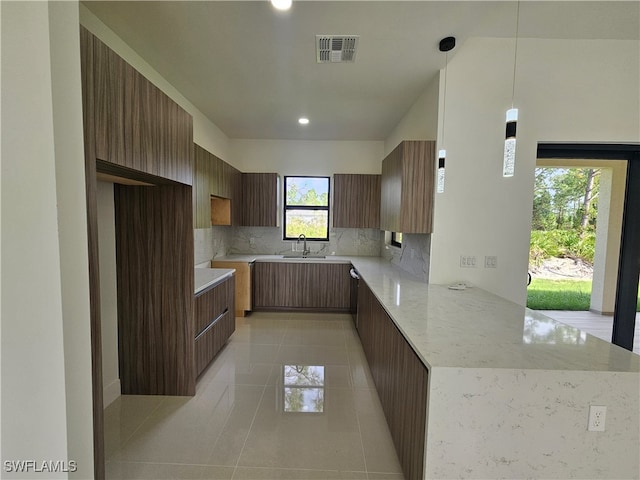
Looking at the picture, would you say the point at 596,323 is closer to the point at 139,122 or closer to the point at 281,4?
the point at 281,4

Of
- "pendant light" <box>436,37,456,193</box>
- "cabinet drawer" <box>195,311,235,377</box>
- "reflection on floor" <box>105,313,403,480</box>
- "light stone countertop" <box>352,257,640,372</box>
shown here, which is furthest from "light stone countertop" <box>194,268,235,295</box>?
"pendant light" <box>436,37,456,193</box>

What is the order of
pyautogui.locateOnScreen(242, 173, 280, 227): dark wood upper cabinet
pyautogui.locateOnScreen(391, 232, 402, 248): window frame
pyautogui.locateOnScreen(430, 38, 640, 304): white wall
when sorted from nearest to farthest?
pyautogui.locateOnScreen(430, 38, 640, 304): white wall < pyautogui.locateOnScreen(391, 232, 402, 248): window frame < pyautogui.locateOnScreen(242, 173, 280, 227): dark wood upper cabinet

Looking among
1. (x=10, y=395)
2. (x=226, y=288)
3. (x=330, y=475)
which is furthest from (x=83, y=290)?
(x=226, y=288)

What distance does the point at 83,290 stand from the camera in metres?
0.95

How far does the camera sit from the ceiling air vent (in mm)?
2126

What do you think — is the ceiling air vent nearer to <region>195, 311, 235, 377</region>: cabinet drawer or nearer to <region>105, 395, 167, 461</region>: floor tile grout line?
<region>195, 311, 235, 377</region>: cabinet drawer

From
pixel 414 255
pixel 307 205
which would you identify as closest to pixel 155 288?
pixel 414 255

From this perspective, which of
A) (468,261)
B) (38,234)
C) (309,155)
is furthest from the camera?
(309,155)

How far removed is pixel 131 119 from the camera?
1542mm

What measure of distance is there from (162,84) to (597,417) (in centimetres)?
400

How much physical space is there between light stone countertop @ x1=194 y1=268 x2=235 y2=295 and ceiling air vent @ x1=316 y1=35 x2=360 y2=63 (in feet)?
7.64

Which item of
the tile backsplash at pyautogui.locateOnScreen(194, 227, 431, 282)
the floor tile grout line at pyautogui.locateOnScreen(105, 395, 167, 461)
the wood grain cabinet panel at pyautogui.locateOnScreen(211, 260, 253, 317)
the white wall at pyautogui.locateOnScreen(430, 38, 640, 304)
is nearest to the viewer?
the floor tile grout line at pyautogui.locateOnScreen(105, 395, 167, 461)

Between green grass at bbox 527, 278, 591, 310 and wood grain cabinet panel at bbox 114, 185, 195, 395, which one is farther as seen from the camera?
green grass at bbox 527, 278, 591, 310

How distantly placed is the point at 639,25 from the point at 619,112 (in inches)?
25.7
